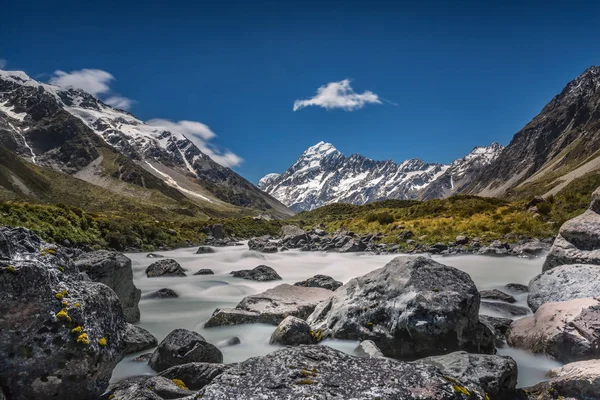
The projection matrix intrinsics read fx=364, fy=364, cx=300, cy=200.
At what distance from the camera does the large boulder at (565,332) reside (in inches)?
368

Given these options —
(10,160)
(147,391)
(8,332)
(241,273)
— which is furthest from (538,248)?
(10,160)

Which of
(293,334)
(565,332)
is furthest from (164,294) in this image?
(565,332)

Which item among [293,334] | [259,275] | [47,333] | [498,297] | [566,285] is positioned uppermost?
[566,285]

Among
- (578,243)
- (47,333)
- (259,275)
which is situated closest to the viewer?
(47,333)

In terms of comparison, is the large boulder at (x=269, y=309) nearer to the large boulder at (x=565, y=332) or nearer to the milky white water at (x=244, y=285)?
the milky white water at (x=244, y=285)

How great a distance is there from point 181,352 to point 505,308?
530 inches

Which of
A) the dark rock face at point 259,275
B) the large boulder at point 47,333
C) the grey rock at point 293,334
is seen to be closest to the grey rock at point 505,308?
the grey rock at point 293,334

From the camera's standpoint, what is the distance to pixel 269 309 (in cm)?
1471

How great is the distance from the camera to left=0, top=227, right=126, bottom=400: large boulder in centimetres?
613

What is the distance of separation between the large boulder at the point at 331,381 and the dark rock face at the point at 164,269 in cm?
2231

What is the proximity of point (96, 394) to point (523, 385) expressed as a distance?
9.55m

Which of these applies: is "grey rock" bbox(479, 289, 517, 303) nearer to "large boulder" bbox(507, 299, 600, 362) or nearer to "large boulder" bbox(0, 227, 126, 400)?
"large boulder" bbox(507, 299, 600, 362)

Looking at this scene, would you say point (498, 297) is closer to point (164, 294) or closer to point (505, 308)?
point (505, 308)

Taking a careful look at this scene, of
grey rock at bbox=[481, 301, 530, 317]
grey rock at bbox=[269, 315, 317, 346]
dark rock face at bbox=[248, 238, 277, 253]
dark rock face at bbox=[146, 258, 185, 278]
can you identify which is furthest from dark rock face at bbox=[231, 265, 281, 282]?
dark rock face at bbox=[248, 238, 277, 253]
